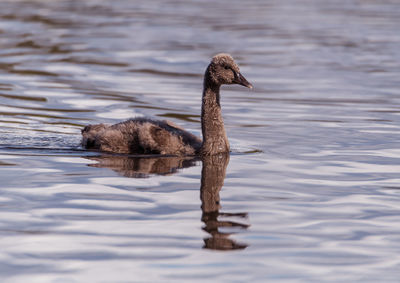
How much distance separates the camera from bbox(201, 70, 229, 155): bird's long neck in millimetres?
12141

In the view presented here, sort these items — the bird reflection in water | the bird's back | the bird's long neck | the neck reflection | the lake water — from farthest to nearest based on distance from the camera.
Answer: the bird's long neck < the bird's back < the bird reflection in water < the neck reflection < the lake water

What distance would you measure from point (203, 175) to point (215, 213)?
2.07 m

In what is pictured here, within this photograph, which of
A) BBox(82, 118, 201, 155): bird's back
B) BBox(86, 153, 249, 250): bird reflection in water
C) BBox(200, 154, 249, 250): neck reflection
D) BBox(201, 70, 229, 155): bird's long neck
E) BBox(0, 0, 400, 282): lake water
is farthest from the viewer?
BBox(201, 70, 229, 155): bird's long neck

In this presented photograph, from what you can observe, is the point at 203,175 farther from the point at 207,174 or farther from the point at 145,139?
the point at 145,139

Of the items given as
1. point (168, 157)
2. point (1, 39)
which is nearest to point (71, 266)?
point (168, 157)

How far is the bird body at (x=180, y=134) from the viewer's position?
12.0 m

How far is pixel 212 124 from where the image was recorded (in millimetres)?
12297

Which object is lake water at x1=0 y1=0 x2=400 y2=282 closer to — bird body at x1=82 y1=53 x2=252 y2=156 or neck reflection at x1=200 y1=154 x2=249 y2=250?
neck reflection at x1=200 y1=154 x2=249 y2=250

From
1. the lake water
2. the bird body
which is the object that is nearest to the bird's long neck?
the bird body

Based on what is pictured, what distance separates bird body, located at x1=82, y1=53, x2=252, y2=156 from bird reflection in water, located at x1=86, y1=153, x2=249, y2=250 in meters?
0.18

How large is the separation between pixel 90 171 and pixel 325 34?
72.8 feet

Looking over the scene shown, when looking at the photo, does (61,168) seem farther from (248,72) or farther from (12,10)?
(12,10)

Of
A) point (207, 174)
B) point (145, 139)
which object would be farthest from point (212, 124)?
point (207, 174)

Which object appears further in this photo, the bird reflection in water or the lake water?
the bird reflection in water
